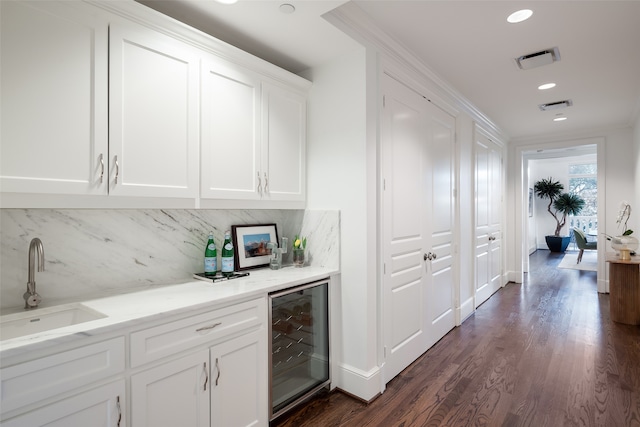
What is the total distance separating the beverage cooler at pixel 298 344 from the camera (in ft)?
6.75

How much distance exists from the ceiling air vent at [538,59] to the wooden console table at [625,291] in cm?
267

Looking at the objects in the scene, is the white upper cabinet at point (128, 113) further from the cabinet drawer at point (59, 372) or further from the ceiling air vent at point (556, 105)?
the ceiling air vent at point (556, 105)

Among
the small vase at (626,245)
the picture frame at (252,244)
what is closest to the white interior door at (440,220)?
the picture frame at (252,244)

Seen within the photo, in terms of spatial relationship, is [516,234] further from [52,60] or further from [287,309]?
[52,60]

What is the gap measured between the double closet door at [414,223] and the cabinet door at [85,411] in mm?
1733

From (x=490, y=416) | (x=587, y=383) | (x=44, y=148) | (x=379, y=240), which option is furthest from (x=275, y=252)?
(x=587, y=383)

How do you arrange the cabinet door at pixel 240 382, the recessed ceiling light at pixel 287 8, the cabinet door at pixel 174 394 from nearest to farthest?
the cabinet door at pixel 174 394, the cabinet door at pixel 240 382, the recessed ceiling light at pixel 287 8

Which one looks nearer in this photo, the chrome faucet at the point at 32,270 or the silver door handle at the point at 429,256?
the chrome faucet at the point at 32,270

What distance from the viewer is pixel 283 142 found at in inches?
95.4

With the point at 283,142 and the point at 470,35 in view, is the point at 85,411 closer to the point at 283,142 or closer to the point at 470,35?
the point at 283,142

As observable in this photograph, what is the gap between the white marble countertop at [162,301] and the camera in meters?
1.15

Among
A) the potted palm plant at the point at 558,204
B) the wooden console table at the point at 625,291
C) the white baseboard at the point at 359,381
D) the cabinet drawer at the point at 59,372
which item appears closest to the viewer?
the cabinet drawer at the point at 59,372

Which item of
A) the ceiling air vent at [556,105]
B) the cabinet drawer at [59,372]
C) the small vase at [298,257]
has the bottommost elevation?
the cabinet drawer at [59,372]

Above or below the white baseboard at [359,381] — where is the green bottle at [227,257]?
above
